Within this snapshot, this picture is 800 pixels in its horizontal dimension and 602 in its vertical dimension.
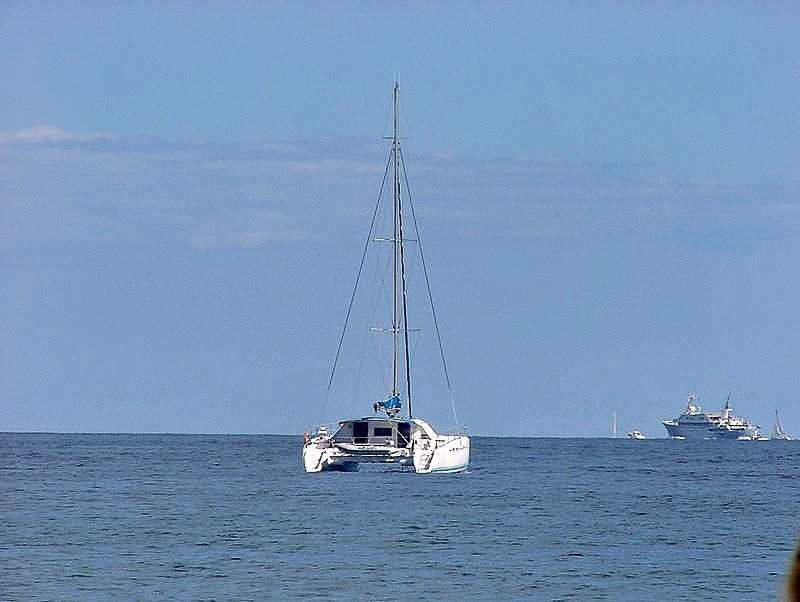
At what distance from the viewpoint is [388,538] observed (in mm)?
44875

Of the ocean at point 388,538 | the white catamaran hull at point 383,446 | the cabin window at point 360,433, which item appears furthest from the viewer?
the cabin window at point 360,433

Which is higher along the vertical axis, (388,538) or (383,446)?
(383,446)

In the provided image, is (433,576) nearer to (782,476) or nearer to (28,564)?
(28,564)

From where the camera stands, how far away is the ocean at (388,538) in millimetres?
34094

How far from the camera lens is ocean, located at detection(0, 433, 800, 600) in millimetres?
34094

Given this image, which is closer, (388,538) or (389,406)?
(388,538)

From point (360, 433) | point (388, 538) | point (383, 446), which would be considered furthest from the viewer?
point (360, 433)

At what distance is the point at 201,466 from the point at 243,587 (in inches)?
2799

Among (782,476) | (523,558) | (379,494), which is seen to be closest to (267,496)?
(379,494)

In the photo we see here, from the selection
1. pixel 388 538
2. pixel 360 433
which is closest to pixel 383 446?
pixel 360 433

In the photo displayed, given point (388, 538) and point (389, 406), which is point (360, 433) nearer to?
point (389, 406)

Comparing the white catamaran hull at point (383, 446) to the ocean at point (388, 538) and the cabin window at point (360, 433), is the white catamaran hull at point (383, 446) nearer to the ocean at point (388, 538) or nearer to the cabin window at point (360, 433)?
the cabin window at point (360, 433)

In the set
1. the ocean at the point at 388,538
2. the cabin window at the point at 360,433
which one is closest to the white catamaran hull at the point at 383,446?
the cabin window at the point at 360,433

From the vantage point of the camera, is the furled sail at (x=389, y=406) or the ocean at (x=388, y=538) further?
the furled sail at (x=389, y=406)
